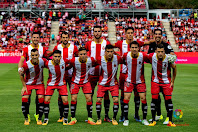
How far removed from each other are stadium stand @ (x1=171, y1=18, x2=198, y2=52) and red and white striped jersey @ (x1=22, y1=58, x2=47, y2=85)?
110ft

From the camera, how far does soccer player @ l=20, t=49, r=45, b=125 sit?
9.01 metres

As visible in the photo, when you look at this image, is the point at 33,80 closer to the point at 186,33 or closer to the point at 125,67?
the point at 125,67

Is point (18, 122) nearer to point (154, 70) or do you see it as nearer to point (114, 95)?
point (114, 95)

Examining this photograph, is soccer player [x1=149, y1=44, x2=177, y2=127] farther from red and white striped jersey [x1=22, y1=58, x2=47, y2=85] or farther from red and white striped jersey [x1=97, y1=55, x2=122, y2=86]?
red and white striped jersey [x1=22, y1=58, x2=47, y2=85]

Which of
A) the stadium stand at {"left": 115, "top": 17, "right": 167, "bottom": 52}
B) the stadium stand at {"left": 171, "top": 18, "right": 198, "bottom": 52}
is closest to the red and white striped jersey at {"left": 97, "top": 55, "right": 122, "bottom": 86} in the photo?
the stadium stand at {"left": 171, "top": 18, "right": 198, "bottom": 52}

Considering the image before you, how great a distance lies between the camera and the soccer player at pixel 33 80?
355 inches

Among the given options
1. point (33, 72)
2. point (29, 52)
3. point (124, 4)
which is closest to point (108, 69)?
point (33, 72)

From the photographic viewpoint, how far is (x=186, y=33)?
45.4m

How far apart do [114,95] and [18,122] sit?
2.58m

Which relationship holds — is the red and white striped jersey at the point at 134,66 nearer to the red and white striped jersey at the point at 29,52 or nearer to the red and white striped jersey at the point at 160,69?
the red and white striped jersey at the point at 160,69

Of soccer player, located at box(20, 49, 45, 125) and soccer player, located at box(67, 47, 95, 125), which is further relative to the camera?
soccer player, located at box(67, 47, 95, 125)

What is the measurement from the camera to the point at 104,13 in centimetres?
4931

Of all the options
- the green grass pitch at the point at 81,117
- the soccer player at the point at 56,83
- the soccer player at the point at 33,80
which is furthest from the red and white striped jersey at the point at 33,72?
the green grass pitch at the point at 81,117

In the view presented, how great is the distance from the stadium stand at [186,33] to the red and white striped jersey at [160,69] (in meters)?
32.7
